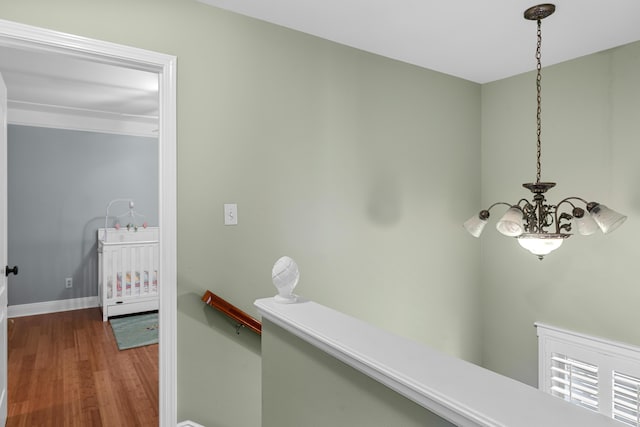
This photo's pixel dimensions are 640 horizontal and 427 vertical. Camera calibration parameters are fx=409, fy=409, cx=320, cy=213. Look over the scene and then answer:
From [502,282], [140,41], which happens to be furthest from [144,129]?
[502,282]

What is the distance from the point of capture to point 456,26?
243 centimetres

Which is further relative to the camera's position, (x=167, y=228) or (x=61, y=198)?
(x=61, y=198)

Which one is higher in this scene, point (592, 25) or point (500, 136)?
point (592, 25)

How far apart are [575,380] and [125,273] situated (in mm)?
4545

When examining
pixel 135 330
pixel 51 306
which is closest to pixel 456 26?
pixel 135 330

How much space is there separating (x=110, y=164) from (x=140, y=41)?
3777 mm

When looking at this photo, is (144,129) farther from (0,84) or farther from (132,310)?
(0,84)

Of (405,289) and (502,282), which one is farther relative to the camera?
(502,282)

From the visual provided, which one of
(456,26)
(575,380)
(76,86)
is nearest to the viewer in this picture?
(456,26)

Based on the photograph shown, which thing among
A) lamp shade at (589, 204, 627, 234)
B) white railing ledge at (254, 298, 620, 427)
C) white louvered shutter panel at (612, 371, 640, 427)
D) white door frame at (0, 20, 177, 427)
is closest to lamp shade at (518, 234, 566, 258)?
lamp shade at (589, 204, 627, 234)

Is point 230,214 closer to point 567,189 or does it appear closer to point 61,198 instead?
point 567,189

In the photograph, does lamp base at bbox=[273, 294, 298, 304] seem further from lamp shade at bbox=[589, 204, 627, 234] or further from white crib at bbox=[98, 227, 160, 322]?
white crib at bbox=[98, 227, 160, 322]

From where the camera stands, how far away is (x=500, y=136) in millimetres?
3418

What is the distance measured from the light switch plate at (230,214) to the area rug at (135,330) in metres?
2.34
